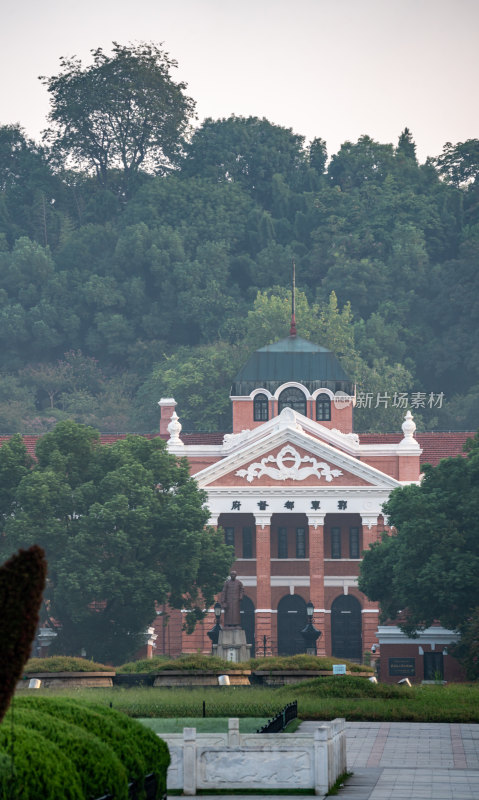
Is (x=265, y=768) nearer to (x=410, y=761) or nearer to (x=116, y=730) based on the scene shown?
(x=410, y=761)

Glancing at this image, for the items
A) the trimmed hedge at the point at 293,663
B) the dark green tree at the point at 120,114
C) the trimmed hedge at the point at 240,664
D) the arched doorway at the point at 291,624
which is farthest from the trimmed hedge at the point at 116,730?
the dark green tree at the point at 120,114

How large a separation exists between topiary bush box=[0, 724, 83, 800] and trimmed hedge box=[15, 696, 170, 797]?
5.36 feet

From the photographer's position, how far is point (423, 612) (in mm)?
63438

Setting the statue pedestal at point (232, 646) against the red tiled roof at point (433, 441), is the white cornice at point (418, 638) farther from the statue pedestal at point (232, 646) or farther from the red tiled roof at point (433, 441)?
the red tiled roof at point (433, 441)

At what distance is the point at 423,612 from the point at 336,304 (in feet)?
166

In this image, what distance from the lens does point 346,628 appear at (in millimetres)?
77438

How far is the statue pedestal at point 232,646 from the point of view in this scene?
60.2 metres

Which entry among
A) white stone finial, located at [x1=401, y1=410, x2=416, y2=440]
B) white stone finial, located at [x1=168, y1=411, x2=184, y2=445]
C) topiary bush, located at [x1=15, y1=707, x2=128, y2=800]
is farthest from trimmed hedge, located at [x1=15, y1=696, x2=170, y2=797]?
white stone finial, located at [x1=168, y1=411, x2=184, y2=445]

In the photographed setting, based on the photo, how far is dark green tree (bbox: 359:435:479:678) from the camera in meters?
61.9

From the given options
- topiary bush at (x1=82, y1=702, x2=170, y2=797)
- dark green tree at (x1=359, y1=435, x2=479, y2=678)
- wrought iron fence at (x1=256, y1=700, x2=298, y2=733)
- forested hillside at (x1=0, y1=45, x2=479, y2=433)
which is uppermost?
forested hillside at (x1=0, y1=45, x2=479, y2=433)

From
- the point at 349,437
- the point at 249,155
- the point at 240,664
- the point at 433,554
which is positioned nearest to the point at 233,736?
the point at 240,664

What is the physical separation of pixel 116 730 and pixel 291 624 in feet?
182

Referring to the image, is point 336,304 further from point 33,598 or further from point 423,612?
point 33,598

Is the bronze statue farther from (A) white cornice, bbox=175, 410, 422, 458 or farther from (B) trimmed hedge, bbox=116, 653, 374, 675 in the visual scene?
(A) white cornice, bbox=175, 410, 422, 458
